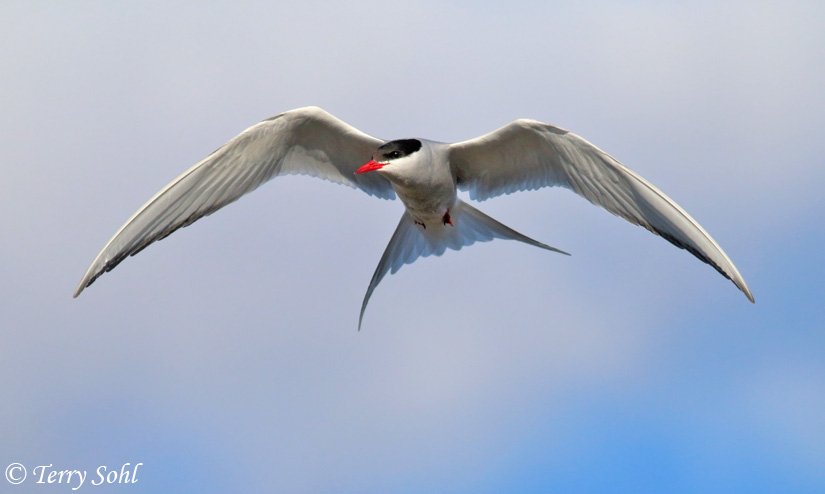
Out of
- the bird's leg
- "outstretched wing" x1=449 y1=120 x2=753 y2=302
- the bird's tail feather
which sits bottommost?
the bird's tail feather

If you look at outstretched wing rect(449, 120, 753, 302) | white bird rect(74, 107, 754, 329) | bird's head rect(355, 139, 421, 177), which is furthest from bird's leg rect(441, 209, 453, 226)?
bird's head rect(355, 139, 421, 177)

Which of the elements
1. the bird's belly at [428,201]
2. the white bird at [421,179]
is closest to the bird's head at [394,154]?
the white bird at [421,179]

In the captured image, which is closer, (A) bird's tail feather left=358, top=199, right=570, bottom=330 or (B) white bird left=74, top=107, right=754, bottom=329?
(B) white bird left=74, top=107, right=754, bottom=329

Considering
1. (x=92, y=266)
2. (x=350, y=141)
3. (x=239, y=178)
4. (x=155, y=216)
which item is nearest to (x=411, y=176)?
(x=350, y=141)

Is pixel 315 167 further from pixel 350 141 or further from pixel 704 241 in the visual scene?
pixel 704 241

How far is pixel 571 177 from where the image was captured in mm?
6738

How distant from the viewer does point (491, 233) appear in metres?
7.39

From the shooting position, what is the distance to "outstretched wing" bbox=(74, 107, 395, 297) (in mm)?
6219

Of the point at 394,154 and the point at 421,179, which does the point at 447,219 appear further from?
the point at 394,154

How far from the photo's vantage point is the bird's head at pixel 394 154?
257 inches

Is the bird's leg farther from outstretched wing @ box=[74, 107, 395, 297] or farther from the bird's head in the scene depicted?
the bird's head

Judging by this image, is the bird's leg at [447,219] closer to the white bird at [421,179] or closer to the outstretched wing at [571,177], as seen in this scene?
the white bird at [421,179]

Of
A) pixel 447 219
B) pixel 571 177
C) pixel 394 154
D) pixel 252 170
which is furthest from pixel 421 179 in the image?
pixel 252 170

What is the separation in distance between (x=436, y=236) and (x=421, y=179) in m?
1.02
